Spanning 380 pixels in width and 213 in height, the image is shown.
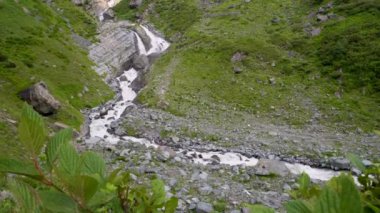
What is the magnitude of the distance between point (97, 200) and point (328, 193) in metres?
0.70

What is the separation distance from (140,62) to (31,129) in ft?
154

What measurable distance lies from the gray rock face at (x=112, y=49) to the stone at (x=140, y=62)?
2.70 feet

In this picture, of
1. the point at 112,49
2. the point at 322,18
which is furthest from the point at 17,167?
the point at 322,18

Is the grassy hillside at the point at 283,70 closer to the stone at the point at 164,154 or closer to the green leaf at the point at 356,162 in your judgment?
the stone at the point at 164,154

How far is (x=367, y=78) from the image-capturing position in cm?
3481

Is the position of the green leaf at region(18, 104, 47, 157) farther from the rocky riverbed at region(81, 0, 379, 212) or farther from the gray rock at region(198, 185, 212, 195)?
the gray rock at region(198, 185, 212, 195)

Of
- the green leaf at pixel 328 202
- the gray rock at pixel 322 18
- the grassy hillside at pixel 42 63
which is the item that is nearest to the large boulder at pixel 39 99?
the grassy hillside at pixel 42 63

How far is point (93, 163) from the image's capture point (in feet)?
3.90

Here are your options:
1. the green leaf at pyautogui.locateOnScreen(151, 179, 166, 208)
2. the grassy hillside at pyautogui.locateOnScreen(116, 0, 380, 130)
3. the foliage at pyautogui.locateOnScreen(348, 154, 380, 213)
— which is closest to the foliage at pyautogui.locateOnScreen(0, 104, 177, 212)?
the green leaf at pyautogui.locateOnScreen(151, 179, 166, 208)

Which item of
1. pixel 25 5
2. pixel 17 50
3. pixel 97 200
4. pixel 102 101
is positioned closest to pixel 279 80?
pixel 102 101

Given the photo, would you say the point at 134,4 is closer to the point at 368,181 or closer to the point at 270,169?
the point at 270,169

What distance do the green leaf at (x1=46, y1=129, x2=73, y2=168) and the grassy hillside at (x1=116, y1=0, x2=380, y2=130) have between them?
29.8 metres

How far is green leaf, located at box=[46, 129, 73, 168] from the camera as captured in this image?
105 centimetres

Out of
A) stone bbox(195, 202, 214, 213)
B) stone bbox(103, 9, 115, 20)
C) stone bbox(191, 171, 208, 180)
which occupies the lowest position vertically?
stone bbox(103, 9, 115, 20)
